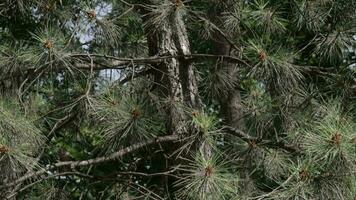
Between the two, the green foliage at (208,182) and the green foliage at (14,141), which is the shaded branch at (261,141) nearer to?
the green foliage at (208,182)

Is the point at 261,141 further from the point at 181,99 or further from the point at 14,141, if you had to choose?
the point at 14,141

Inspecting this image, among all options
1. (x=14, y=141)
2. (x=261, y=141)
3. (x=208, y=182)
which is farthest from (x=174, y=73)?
(x=14, y=141)

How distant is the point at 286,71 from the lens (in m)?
3.20

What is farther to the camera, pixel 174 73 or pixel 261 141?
pixel 174 73

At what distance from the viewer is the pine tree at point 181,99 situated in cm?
285

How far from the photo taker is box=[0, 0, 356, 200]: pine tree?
285cm

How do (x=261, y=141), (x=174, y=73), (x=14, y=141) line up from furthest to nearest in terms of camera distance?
(x=174, y=73) → (x=261, y=141) → (x=14, y=141)

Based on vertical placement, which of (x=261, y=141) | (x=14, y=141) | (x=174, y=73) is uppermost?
(x=174, y=73)

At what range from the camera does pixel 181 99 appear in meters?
3.56

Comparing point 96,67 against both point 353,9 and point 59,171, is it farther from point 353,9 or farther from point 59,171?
point 353,9

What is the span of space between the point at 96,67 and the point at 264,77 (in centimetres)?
88

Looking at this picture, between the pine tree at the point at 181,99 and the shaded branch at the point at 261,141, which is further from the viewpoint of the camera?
the shaded branch at the point at 261,141

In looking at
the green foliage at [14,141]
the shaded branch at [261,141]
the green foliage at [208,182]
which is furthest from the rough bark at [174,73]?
the green foliage at [14,141]

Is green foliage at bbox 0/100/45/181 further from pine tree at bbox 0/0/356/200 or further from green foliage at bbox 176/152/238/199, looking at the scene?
green foliage at bbox 176/152/238/199
